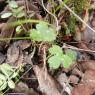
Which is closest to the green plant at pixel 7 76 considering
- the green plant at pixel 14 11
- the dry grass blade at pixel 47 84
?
the dry grass blade at pixel 47 84

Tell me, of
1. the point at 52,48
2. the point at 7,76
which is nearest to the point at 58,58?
the point at 52,48

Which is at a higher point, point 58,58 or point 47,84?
point 58,58

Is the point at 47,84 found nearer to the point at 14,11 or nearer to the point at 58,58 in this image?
the point at 58,58

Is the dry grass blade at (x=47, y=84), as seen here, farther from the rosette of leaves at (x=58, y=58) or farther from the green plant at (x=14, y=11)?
the green plant at (x=14, y=11)

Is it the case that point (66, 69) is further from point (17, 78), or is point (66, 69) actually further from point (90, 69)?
point (17, 78)

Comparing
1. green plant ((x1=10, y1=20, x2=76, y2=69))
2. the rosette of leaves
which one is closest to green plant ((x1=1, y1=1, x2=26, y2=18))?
green plant ((x1=10, y1=20, x2=76, y2=69))

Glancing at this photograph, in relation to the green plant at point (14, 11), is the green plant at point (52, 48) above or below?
below
